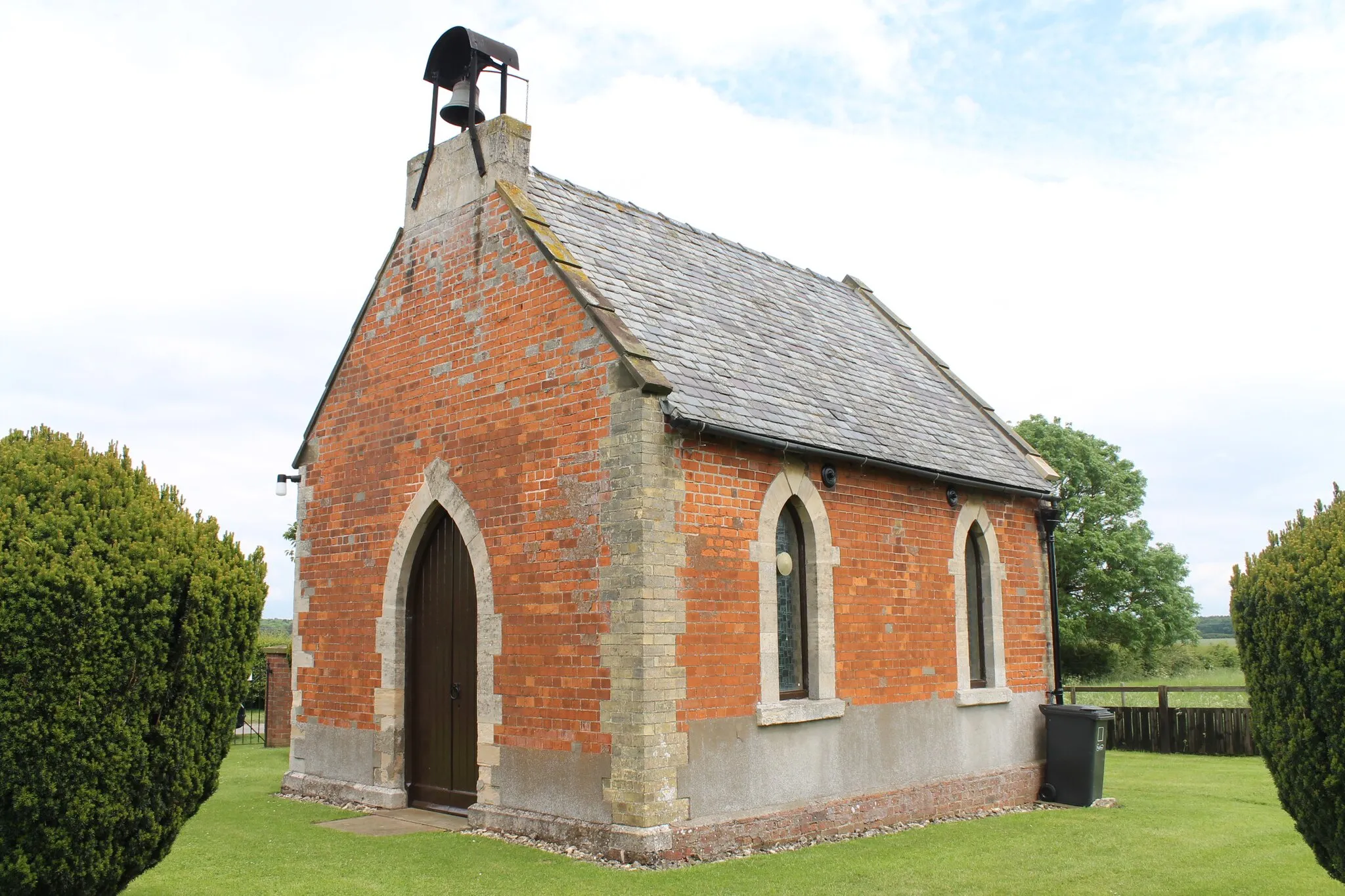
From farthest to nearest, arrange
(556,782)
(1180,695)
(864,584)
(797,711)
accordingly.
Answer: (1180,695) → (864,584) → (797,711) → (556,782)

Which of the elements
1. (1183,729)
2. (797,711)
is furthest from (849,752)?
(1183,729)

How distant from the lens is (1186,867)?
10102mm

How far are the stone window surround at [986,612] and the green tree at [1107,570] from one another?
25.6 metres

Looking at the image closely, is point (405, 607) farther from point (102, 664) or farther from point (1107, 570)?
point (1107, 570)

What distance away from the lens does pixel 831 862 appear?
9.98 metres

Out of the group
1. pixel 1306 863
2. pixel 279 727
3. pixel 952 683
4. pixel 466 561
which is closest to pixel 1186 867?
pixel 1306 863

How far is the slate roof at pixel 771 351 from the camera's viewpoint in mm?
11570

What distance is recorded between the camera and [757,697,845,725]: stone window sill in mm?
10812

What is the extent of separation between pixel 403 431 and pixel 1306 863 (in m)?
10.3

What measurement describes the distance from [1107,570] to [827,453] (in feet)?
102

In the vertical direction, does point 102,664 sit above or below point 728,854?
above

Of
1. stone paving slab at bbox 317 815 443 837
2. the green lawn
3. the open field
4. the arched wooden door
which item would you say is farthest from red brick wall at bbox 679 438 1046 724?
the open field

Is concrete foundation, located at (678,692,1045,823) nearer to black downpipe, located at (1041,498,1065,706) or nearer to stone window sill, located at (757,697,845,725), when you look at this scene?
stone window sill, located at (757,697,845,725)

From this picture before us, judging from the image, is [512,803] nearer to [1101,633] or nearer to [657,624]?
[657,624]
